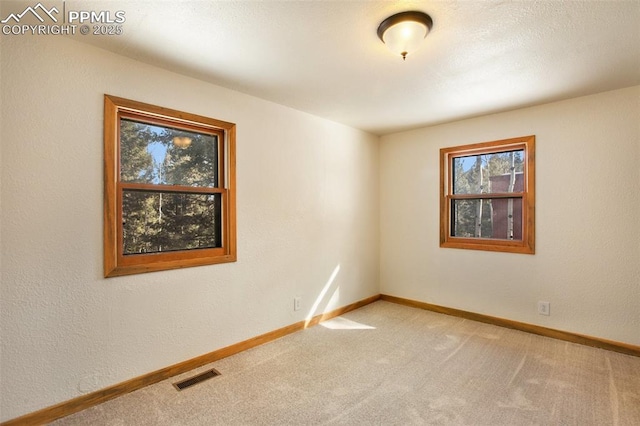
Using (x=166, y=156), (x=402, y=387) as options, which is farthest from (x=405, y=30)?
(x=402, y=387)

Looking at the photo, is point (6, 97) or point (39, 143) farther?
point (39, 143)

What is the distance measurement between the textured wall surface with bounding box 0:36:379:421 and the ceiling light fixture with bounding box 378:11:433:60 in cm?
158

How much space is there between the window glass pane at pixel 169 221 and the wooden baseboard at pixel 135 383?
3.08 ft

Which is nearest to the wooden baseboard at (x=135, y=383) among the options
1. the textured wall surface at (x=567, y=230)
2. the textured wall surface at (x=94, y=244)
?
the textured wall surface at (x=94, y=244)

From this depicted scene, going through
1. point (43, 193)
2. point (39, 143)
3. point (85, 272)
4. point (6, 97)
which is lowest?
point (85, 272)

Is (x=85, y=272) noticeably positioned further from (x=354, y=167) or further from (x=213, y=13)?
(x=354, y=167)

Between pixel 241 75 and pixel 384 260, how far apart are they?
10.6 ft

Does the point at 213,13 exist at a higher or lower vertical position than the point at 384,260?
higher

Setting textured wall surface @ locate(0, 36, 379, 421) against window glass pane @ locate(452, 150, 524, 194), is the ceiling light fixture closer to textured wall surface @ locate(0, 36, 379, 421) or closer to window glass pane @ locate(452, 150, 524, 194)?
textured wall surface @ locate(0, 36, 379, 421)

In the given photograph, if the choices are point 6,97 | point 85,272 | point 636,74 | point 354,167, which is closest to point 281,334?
point 85,272

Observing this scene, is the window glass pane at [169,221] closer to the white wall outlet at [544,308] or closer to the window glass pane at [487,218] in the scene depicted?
the window glass pane at [487,218]

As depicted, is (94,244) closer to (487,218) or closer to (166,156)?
(166,156)

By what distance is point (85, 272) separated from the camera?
2.12 m

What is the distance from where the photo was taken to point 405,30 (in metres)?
1.84
